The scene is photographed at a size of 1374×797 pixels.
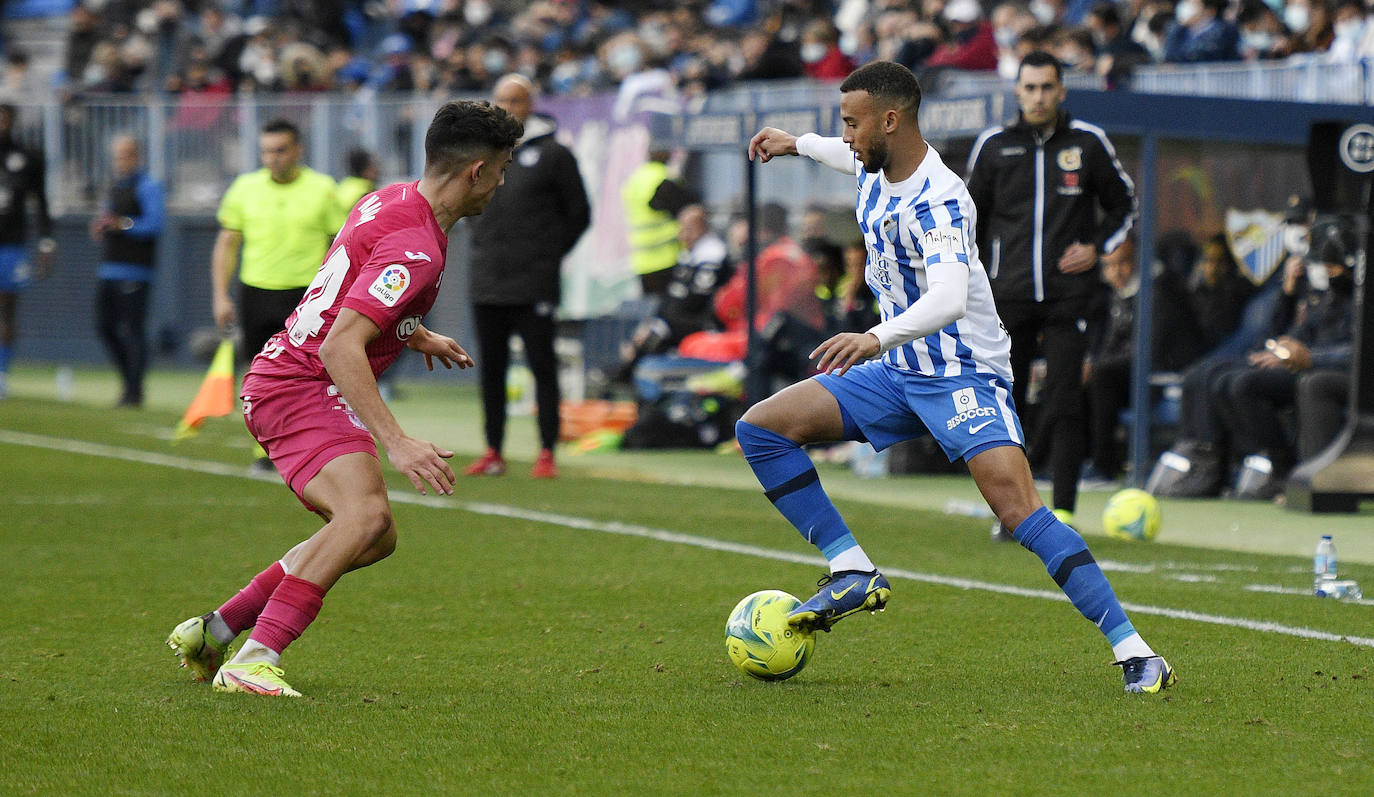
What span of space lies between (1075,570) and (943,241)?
1015 mm

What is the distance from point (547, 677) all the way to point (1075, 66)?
408 inches

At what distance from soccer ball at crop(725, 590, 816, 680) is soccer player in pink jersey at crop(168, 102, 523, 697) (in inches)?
41.6

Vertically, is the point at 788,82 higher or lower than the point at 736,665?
higher

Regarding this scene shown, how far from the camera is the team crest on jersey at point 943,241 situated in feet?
17.4

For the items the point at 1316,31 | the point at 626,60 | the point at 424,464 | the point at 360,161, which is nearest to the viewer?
the point at 424,464

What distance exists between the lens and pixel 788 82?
56.3 feet

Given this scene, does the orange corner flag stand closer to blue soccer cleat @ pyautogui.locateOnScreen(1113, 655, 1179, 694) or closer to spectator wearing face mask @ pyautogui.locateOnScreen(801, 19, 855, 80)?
spectator wearing face mask @ pyautogui.locateOnScreen(801, 19, 855, 80)

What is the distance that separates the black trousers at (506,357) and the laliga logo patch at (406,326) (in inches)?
248

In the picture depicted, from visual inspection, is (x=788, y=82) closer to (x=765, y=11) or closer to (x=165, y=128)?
(x=765, y=11)

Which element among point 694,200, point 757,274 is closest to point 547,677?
point 757,274

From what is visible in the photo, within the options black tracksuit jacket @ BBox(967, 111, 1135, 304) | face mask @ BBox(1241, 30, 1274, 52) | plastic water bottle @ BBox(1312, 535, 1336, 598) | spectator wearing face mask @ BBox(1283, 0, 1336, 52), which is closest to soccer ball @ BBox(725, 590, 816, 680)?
plastic water bottle @ BBox(1312, 535, 1336, 598)

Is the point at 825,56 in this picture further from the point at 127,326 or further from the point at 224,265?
the point at 224,265

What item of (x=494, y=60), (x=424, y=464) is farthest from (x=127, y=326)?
(x=424, y=464)

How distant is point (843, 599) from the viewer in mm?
5504
